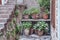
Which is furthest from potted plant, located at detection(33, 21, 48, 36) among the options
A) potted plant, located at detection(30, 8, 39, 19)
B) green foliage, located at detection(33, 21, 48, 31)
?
potted plant, located at detection(30, 8, 39, 19)

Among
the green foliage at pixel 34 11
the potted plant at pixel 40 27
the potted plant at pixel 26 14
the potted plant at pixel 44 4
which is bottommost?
the potted plant at pixel 40 27

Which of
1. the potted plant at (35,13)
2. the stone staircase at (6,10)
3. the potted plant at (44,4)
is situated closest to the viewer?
the stone staircase at (6,10)

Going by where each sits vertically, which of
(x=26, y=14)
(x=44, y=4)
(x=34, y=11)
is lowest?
(x=26, y=14)

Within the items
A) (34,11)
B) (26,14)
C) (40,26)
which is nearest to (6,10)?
(26,14)

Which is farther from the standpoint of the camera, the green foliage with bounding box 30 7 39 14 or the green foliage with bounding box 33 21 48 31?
the green foliage with bounding box 30 7 39 14

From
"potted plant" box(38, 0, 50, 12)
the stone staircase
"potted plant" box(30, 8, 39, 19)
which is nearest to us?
the stone staircase

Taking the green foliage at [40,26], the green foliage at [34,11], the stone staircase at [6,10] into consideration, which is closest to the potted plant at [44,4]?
the green foliage at [34,11]

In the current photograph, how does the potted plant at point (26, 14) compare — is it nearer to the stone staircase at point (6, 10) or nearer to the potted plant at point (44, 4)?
the stone staircase at point (6, 10)

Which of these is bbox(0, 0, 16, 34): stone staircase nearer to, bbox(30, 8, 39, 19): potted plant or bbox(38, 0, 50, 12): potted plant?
bbox(30, 8, 39, 19): potted plant

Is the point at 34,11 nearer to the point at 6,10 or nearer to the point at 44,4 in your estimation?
the point at 44,4

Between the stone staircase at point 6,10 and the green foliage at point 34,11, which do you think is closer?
the stone staircase at point 6,10

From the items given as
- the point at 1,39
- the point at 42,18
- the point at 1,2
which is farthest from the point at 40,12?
the point at 1,39

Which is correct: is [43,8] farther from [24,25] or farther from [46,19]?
[24,25]

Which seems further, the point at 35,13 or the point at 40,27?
the point at 35,13
